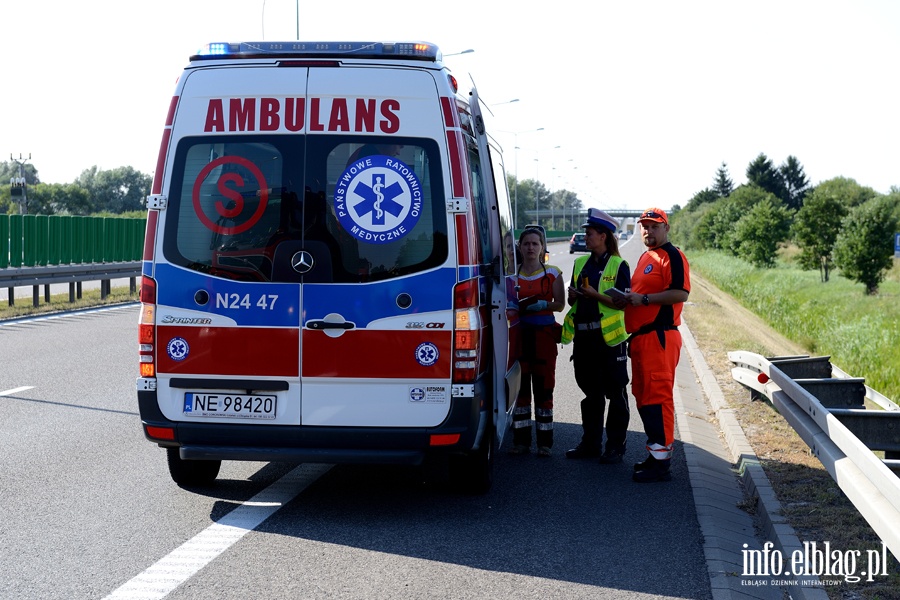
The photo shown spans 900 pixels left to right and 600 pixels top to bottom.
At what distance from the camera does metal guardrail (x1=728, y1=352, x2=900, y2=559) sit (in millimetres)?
4797

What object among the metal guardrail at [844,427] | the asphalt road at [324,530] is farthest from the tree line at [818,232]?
the asphalt road at [324,530]

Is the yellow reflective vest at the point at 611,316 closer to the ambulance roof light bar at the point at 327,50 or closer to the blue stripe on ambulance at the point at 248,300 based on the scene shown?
the ambulance roof light bar at the point at 327,50

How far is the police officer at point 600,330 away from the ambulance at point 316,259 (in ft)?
6.23

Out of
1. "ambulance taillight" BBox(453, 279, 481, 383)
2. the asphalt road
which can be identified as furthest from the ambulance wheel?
"ambulance taillight" BBox(453, 279, 481, 383)

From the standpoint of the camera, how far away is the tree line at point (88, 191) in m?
113

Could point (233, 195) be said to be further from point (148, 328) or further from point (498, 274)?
point (498, 274)

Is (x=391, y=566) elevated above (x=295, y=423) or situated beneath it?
situated beneath

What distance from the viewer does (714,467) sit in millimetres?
7742

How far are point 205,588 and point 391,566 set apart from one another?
2.99ft

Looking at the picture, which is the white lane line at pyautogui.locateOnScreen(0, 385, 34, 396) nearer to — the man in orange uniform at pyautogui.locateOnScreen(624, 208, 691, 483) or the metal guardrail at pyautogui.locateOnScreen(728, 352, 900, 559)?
the man in orange uniform at pyautogui.locateOnScreen(624, 208, 691, 483)

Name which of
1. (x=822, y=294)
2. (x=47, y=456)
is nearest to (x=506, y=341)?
(x=47, y=456)

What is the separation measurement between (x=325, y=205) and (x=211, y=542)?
6.10 ft

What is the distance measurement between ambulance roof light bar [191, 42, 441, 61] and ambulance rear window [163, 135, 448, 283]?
48cm

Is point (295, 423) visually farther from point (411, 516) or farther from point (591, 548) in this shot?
point (591, 548)
